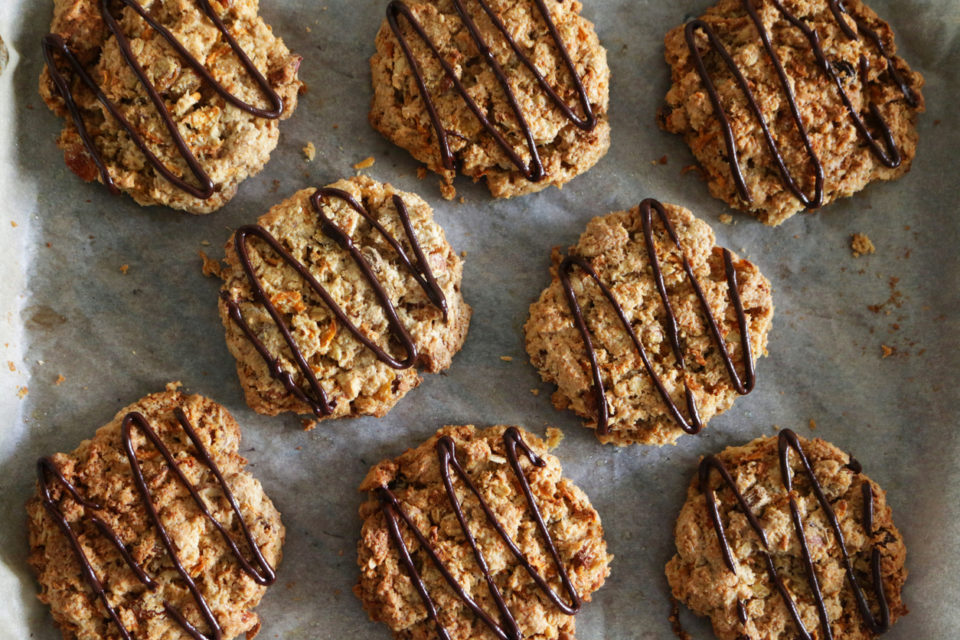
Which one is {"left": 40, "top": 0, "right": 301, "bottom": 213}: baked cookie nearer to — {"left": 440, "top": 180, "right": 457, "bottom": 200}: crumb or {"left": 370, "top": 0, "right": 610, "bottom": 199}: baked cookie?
{"left": 370, "top": 0, "right": 610, "bottom": 199}: baked cookie

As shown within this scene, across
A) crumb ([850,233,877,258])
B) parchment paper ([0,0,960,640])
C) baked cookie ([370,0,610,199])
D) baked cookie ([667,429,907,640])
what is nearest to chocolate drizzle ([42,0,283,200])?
parchment paper ([0,0,960,640])

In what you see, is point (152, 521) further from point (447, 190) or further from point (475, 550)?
point (447, 190)

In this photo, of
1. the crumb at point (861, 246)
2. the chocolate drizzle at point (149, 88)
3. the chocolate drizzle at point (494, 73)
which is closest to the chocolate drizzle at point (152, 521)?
the chocolate drizzle at point (149, 88)

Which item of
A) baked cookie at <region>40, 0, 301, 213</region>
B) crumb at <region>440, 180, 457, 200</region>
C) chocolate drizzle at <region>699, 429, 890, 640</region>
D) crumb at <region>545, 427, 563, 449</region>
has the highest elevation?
baked cookie at <region>40, 0, 301, 213</region>

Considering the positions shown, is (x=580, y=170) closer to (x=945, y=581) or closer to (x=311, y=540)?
(x=311, y=540)

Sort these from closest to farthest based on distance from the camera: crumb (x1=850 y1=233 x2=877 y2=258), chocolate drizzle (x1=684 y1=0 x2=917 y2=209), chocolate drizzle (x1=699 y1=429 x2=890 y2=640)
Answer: chocolate drizzle (x1=699 y1=429 x2=890 y2=640) < chocolate drizzle (x1=684 y1=0 x2=917 y2=209) < crumb (x1=850 y1=233 x2=877 y2=258)

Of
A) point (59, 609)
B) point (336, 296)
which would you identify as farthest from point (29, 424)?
point (336, 296)

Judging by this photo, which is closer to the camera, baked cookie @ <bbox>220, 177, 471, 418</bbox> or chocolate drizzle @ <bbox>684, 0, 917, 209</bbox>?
baked cookie @ <bbox>220, 177, 471, 418</bbox>
